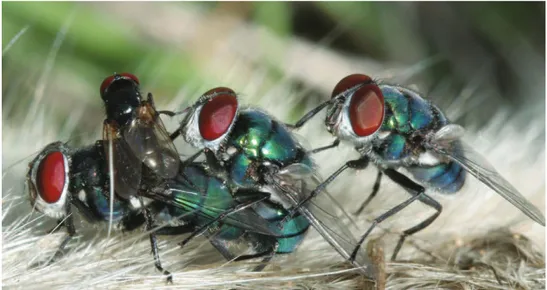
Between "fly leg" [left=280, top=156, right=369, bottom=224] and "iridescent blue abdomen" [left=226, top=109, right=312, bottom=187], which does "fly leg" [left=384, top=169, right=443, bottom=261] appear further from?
"iridescent blue abdomen" [left=226, top=109, right=312, bottom=187]

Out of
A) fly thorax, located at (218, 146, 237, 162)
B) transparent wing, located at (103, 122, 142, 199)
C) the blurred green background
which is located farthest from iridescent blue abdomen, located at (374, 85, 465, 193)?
transparent wing, located at (103, 122, 142, 199)

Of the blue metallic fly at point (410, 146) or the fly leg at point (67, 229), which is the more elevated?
the blue metallic fly at point (410, 146)

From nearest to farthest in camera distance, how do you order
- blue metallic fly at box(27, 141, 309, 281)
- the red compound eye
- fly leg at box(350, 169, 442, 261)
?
the red compound eye, blue metallic fly at box(27, 141, 309, 281), fly leg at box(350, 169, 442, 261)

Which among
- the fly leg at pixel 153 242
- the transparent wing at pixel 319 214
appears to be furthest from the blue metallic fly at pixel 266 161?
the fly leg at pixel 153 242

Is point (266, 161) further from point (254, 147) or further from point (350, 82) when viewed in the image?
point (350, 82)

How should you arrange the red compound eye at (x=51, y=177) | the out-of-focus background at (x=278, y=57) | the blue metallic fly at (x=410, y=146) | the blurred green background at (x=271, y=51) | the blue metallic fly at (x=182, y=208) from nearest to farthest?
the red compound eye at (x=51, y=177)
the blue metallic fly at (x=182, y=208)
the blue metallic fly at (x=410, y=146)
the out-of-focus background at (x=278, y=57)
the blurred green background at (x=271, y=51)

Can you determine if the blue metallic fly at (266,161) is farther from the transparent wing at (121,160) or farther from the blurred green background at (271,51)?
the blurred green background at (271,51)
